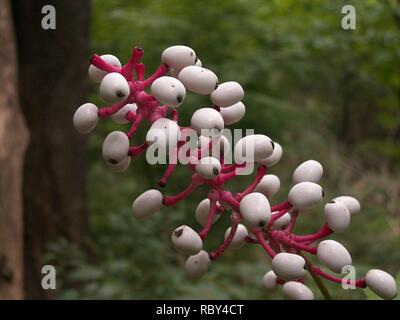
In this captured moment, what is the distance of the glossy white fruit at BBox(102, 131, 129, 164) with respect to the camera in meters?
0.79

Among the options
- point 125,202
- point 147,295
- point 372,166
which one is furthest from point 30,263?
point 372,166

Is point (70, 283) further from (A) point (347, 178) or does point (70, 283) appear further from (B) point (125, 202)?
(A) point (347, 178)

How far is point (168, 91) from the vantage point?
79 centimetres

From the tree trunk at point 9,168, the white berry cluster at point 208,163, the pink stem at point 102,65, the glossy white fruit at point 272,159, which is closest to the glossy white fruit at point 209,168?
the white berry cluster at point 208,163

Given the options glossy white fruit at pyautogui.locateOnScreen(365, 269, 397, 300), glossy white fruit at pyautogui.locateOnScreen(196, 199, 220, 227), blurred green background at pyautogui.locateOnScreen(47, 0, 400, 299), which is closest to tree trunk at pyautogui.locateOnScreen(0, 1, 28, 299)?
blurred green background at pyautogui.locateOnScreen(47, 0, 400, 299)

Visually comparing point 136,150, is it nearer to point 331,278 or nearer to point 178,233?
point 178,233

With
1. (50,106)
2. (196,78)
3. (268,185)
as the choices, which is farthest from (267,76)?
(196,78)

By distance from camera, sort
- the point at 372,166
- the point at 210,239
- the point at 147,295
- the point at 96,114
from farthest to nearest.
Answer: the point at 372,166 < the point at 210,239 < the point at 147,295 < the point at 96,114

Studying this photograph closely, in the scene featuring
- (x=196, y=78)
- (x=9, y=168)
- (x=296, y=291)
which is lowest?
(x=296, y=291)

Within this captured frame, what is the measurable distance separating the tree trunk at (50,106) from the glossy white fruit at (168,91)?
7.60 feet

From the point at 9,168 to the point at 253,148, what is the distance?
157 cm

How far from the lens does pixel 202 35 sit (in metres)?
3.80

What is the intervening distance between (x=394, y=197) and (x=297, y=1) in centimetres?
172

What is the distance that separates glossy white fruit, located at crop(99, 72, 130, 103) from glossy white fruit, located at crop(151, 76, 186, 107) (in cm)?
4
